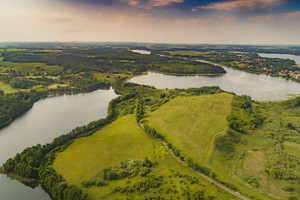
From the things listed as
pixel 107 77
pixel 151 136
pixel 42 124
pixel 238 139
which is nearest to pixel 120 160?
pixel 151 136

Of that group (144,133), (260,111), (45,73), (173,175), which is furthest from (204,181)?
(45,73)

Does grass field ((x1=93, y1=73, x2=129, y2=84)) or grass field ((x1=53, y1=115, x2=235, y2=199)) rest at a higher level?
grass field ((x1=93, y1=73, x2=129, y2=84))

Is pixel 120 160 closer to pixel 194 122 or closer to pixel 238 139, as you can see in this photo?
pixel 194 122

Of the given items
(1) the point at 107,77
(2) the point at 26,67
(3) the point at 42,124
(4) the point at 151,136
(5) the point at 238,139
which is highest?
(2) the point at 26,67

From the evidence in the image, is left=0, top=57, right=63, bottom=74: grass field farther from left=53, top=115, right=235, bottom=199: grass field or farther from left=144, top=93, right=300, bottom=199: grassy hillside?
left=144, top=93, right=300, bottom=199: grassy hillside

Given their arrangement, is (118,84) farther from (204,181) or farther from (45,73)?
(204,181)

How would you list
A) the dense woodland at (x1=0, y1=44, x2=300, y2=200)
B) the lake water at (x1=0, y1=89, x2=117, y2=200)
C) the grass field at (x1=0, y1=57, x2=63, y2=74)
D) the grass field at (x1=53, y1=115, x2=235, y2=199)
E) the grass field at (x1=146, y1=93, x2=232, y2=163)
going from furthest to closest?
the grass field at (x1=0, y1=57, x2=63, y2=74) → the grass field at (x1=146, y1=93, x2=232, y2=163) → the lake water at (x1=0, y1=89, x2=117, y2=200) → the dense woodland at (x1=0, y1=44, x2=300, y2=200) → the grass field at (x1=53, y1=115, x2=235, y2=199)

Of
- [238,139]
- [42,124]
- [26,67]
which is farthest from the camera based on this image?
[26,67]

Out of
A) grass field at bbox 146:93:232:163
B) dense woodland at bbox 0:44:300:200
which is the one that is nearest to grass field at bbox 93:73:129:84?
dense woodland at bbox 0:44:300:200
